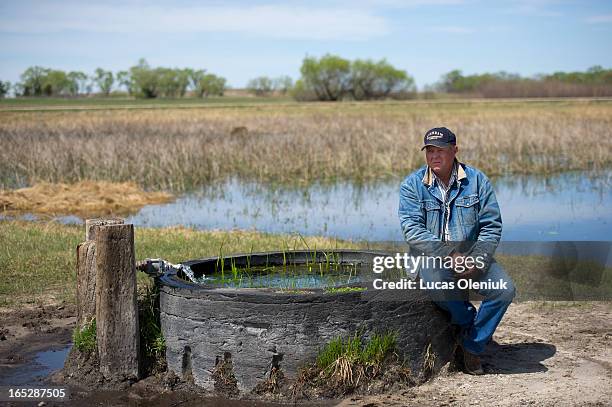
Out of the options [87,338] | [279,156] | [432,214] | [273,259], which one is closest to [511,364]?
[432,214]

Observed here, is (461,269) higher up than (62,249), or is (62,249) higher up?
(461,269)

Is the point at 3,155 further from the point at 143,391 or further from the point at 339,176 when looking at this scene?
the point at 143,391

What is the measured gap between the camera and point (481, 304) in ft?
21.4

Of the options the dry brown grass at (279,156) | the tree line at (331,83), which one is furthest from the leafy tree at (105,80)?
the dry brown grass at (279,156)

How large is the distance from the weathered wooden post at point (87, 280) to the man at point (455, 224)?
2.38 meters

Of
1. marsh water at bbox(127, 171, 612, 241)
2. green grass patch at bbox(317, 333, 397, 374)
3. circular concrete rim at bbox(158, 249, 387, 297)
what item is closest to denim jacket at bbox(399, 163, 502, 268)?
circular concrete rim at bbox(158, 249, 387, 297)

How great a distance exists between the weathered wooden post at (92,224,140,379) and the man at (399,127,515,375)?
216 cm

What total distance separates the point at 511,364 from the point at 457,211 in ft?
4.88

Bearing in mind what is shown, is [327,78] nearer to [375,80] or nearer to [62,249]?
[375,80]

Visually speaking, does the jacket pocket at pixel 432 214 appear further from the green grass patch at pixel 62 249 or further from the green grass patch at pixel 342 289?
the green grass patch at pixel 62 249

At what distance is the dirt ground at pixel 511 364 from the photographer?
6230 millimetres

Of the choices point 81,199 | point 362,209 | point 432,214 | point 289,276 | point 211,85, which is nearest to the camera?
point 432,214

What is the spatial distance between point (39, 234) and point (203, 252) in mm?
3364

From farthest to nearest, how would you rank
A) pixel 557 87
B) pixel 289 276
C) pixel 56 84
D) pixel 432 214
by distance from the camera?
pixel 56 84 < pixel 557 87 < pixel 289 276 < pixel 432 214
